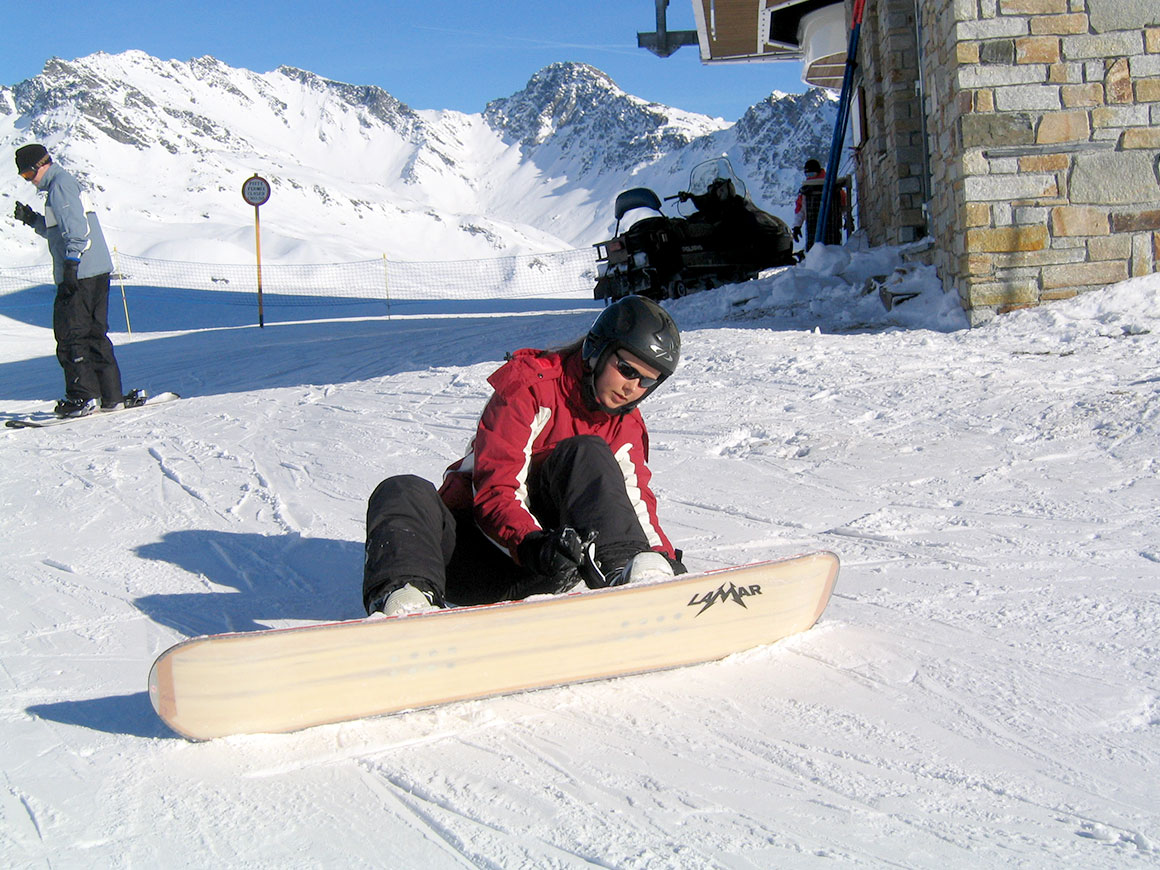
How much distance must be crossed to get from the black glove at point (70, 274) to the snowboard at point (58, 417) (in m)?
0.90

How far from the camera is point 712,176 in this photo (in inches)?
506

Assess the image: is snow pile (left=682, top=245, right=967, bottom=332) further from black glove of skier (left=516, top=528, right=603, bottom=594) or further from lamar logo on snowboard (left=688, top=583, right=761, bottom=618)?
black glove of skier (left=516, top=528, right=603, bottom=594)

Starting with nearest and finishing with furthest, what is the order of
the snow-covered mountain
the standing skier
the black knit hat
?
1. the black knit hat
2. the standing skier
3. the snow-covered mountain

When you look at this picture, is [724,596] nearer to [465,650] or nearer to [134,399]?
[465,650]

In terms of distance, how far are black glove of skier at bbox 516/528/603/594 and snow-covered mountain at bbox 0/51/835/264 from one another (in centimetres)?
3791

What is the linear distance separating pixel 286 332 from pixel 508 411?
10.3m

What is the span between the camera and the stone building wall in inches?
252

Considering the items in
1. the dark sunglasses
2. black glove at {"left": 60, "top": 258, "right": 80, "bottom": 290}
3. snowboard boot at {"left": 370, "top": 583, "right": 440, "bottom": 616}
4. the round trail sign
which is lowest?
snowboard boot at {"left": 370, "top": 583, "right": 440, "bottom": 616}

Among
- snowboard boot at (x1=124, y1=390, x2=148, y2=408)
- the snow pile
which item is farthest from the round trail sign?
snowboard boot at (x1=124, y1=390, x2=148, y2=408)

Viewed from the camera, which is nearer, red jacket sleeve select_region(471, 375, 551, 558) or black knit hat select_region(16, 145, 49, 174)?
red jacket sleeve select_region(471, 375, 551, 558)

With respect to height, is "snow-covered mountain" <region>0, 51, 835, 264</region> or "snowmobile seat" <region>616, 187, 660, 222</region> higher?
"snow-covered mountain" <region>0, 51, 835, 264</region>

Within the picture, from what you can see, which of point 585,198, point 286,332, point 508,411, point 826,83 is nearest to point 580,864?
point 508,411

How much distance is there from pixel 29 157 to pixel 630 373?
5564mm

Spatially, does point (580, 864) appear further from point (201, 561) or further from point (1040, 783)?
point (201, 561)
